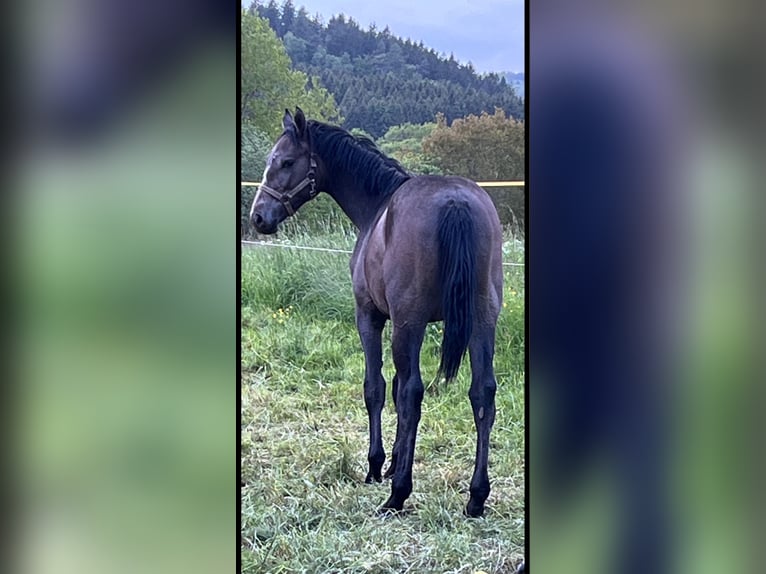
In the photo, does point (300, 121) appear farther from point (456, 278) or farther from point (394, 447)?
point (394, 447)

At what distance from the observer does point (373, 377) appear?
1530mm

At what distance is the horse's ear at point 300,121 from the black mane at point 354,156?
0.02m

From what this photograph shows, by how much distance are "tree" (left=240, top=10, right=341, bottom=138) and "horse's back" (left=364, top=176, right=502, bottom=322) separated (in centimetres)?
27

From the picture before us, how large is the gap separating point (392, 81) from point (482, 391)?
0.76 meters

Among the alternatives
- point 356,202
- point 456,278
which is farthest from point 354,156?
point 456,278

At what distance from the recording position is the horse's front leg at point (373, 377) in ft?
4.97

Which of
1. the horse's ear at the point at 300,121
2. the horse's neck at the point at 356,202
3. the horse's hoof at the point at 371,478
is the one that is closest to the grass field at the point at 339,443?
the horse's hoof at the point at 371,478

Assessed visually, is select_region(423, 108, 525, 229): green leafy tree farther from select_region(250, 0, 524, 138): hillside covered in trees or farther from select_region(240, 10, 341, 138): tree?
select_region(240, 10, 341, 138): tree

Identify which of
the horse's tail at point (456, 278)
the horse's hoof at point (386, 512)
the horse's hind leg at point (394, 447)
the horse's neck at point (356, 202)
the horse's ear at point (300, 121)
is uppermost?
the horse's ear at point (300, 121)
